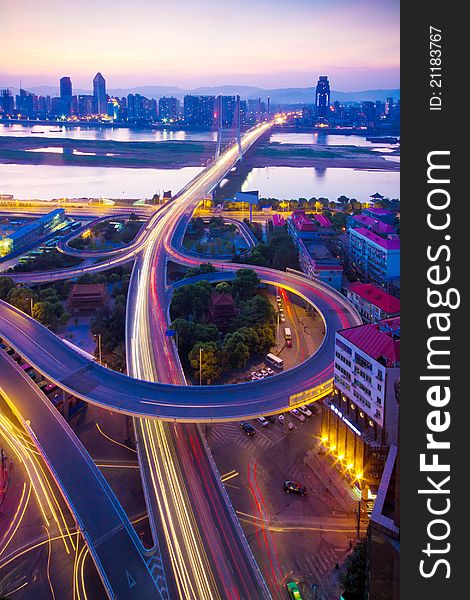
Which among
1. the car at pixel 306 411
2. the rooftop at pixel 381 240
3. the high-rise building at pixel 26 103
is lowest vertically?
the car at pixel 306 411

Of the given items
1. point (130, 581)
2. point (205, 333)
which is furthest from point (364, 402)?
point (205, 333)

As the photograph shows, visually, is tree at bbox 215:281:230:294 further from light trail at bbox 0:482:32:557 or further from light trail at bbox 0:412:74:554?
light trail at bbox 0:482:32:557

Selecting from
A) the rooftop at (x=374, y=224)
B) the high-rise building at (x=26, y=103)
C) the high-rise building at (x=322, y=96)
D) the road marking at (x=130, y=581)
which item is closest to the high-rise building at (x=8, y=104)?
the high-rise building at (x=26, y=103)

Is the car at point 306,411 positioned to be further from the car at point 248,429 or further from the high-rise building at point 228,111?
the high-rise building at point 228,111

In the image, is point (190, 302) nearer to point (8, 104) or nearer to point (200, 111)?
point (200, 111)

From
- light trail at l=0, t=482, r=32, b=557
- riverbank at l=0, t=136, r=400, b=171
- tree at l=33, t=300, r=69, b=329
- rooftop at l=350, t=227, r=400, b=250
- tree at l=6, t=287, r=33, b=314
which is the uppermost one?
riverbank at l=0, t=136, r=400, b=171

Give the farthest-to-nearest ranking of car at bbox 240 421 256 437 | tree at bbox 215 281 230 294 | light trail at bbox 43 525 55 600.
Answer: tree at bbox 215 281 230 294 < car at bbox 240 421 256 437 < light trail at bbox 43 525 55 600

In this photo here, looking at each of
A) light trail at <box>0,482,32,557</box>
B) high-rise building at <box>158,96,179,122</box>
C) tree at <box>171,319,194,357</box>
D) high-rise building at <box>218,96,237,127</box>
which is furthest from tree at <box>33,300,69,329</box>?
high-rise building at <box>158,96,179,122</box>
